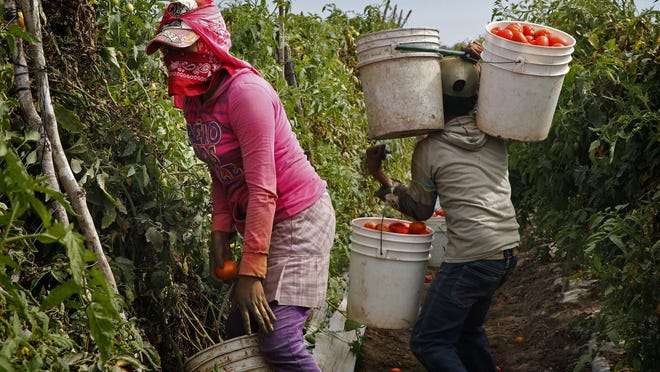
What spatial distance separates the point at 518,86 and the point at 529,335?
7.44 feet

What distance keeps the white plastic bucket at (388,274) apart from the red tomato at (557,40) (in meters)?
0.99

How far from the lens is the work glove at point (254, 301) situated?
9.26ft

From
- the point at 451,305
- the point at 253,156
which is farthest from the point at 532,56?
the point at 253,156

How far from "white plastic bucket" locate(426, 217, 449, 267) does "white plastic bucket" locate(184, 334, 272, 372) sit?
10.5 feet

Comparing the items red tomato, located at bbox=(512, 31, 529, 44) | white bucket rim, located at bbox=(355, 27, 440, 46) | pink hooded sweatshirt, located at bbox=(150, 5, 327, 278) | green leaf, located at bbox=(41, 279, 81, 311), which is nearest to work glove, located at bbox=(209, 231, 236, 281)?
pink hooded sweatshirt, located at bbox=(150, 5, 327, 278)

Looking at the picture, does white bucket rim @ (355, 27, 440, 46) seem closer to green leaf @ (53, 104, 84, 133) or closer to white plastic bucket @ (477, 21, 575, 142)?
white plastic bucket @ (477, 21, 575, 142)

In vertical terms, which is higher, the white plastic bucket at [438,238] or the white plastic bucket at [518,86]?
the white plastic bucket at [518,86]

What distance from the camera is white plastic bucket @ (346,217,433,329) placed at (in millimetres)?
3809

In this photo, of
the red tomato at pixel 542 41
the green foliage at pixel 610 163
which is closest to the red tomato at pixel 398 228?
the green foliage at pixel 610 163

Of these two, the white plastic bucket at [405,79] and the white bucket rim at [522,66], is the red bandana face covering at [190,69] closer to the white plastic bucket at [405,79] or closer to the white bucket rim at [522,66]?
the white plastic bucket at [405,79]

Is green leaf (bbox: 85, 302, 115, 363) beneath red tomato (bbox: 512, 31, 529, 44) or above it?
beneath

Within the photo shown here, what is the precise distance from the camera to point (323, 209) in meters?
3.08

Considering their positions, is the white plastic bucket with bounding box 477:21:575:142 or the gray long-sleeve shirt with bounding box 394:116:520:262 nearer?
the white plastic bucket with bounding box 477:21:575:142

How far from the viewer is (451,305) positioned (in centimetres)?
362
